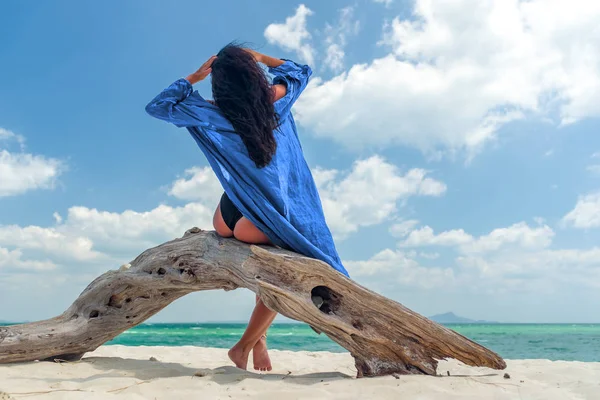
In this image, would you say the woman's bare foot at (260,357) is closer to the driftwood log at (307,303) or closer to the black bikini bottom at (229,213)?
the driftwood log at (307,303)

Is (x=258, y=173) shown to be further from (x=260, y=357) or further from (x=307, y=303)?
(x=260, y=357)

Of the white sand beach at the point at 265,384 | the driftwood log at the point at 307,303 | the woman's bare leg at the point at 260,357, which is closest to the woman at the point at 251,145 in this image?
the driftwood log at the point at 307,303

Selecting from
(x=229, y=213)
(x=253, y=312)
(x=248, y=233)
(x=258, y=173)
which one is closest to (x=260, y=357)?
(x=253, y=312)

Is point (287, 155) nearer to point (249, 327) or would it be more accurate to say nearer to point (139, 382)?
point (249, 327)

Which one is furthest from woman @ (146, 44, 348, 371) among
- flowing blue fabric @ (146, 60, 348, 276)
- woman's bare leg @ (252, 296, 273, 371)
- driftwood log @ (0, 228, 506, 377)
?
woman's bare leg @ (252, 296, 273, 371)

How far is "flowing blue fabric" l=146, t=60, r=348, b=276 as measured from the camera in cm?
362

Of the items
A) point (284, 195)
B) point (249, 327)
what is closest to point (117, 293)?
point (249, 327)

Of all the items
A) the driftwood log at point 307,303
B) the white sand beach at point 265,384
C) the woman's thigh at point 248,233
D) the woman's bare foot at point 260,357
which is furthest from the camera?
the woman's bare foot at point 260,357

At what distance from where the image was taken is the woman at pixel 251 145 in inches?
142

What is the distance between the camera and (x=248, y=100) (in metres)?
3.58

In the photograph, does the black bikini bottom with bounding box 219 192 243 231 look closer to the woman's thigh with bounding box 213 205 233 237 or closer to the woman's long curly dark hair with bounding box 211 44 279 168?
the woman's thigh with bounding box 213 205 233 237

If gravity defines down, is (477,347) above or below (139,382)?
above

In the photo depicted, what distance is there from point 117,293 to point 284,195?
1.86 metres

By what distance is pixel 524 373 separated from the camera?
146 inches
